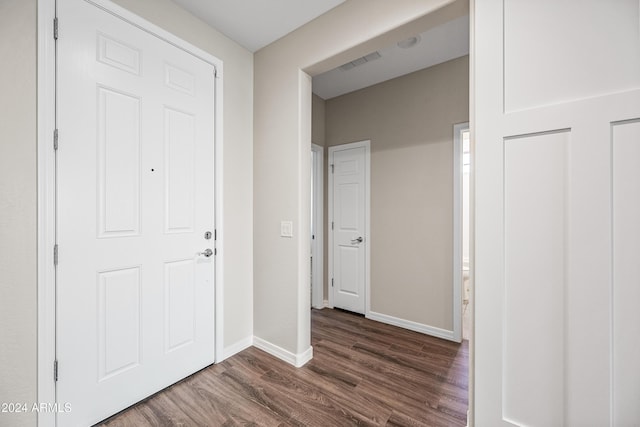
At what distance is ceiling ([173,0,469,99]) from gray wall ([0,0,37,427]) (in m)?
1.01

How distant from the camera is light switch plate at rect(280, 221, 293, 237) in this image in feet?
7.21

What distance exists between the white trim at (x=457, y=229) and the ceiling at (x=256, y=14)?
1654 mm

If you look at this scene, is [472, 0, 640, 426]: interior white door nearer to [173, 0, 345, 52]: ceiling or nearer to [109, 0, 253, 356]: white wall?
[173, 0, 345, 52]: ceiling

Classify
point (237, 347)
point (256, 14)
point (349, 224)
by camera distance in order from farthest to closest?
point (349, 224) < point (237, 347) < point (256, 14)

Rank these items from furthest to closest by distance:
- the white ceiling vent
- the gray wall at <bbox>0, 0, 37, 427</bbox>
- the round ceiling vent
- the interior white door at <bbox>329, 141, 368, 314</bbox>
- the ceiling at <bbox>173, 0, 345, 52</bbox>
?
the interior white door at <bbox>329, 141, 368, 314</bbox> → the white ceiling vent → the round ceiling vent → the ceiling at <bbox>173, 0, 345, 52</bbox> → the gray wall at <bbox>0, 0, 37, 427</bbox>

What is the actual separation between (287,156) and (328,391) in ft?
5.99

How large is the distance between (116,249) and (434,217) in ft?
8.95

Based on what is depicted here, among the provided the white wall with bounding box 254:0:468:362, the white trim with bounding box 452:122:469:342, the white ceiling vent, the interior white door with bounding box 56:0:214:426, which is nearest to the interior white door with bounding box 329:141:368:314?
the white ceiling vent

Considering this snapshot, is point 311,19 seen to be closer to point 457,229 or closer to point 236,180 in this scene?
point 236,180

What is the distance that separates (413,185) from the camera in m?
2.87

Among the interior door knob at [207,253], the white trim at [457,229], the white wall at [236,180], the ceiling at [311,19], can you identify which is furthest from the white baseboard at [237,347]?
the ceiling at [311,19]

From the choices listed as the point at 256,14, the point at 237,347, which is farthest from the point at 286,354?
the point at 256,14

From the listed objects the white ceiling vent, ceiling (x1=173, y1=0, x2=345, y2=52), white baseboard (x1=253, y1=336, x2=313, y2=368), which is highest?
the white ceiling vent

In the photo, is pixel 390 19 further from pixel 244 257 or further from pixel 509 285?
pixel 244 257
